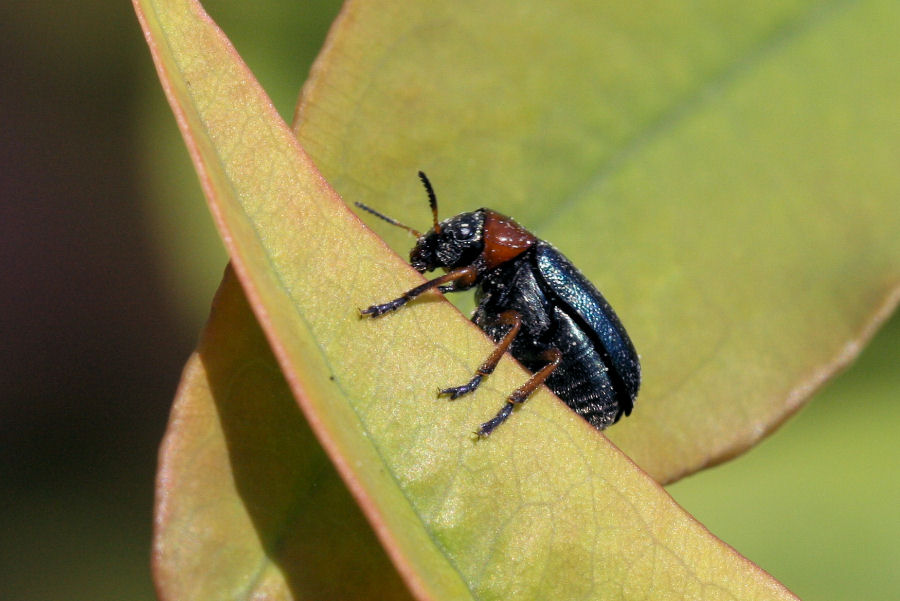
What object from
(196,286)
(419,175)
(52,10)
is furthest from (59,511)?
(419,175)

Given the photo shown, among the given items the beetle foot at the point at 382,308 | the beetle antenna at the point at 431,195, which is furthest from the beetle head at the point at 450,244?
the beetle foot at the point at 382,308

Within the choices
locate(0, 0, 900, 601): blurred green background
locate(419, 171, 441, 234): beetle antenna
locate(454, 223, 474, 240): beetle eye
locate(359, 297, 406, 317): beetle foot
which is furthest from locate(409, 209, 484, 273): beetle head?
locate(0, 0, 900, 601): blurred green background

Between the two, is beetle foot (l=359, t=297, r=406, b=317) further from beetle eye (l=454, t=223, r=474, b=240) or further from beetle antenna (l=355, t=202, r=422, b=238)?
beetle eye (l=454, t=223, r=474, b=240)

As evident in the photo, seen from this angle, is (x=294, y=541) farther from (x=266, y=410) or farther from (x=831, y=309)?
(x=831, y=309)

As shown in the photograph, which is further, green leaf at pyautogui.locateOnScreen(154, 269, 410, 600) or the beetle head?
the beetle head

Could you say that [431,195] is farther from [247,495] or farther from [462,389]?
[247,495]

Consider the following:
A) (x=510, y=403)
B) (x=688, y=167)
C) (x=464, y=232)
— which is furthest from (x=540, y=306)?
(x=510, y=403)

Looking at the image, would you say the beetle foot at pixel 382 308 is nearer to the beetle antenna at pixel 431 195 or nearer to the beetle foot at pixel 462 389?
the beetle foot at pixel 462 389
